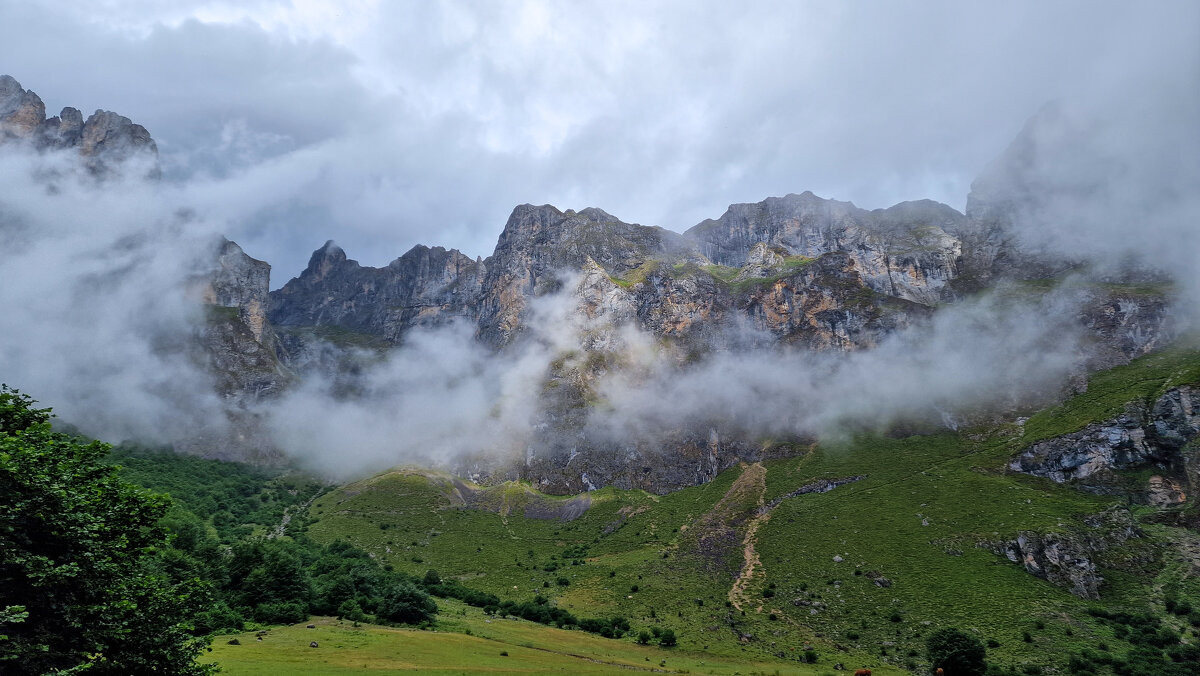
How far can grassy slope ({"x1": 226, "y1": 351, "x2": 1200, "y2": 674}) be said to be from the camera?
8244 cm

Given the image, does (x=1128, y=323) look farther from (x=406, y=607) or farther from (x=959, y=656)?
(x=406, y=607)

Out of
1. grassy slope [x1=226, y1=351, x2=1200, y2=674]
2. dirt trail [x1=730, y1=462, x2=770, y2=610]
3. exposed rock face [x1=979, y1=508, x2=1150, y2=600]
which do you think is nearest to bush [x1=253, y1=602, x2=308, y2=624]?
grassy slope [x1=226, y1=351, x2=1200, y2=674]

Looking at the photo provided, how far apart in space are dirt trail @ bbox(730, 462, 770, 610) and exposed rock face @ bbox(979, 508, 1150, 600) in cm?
4211

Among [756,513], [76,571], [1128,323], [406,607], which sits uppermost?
[1128,323]

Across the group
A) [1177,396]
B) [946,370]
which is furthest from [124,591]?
[946,370]

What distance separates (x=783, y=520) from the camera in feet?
438

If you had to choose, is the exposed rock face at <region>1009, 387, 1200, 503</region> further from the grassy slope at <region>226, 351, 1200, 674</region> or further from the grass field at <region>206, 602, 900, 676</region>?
the grass field at <region>206, 602, 900, 676</region>

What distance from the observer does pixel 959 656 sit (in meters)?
67.4

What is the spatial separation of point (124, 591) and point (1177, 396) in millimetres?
160936

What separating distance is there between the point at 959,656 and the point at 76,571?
84.1 meters

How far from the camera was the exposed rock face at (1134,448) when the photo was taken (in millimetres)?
103750

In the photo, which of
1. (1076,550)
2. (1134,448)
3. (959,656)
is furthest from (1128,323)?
(959,656)

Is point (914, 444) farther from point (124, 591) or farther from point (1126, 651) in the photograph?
point (124, 591)

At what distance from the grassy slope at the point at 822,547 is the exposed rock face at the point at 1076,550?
77.7 inches
